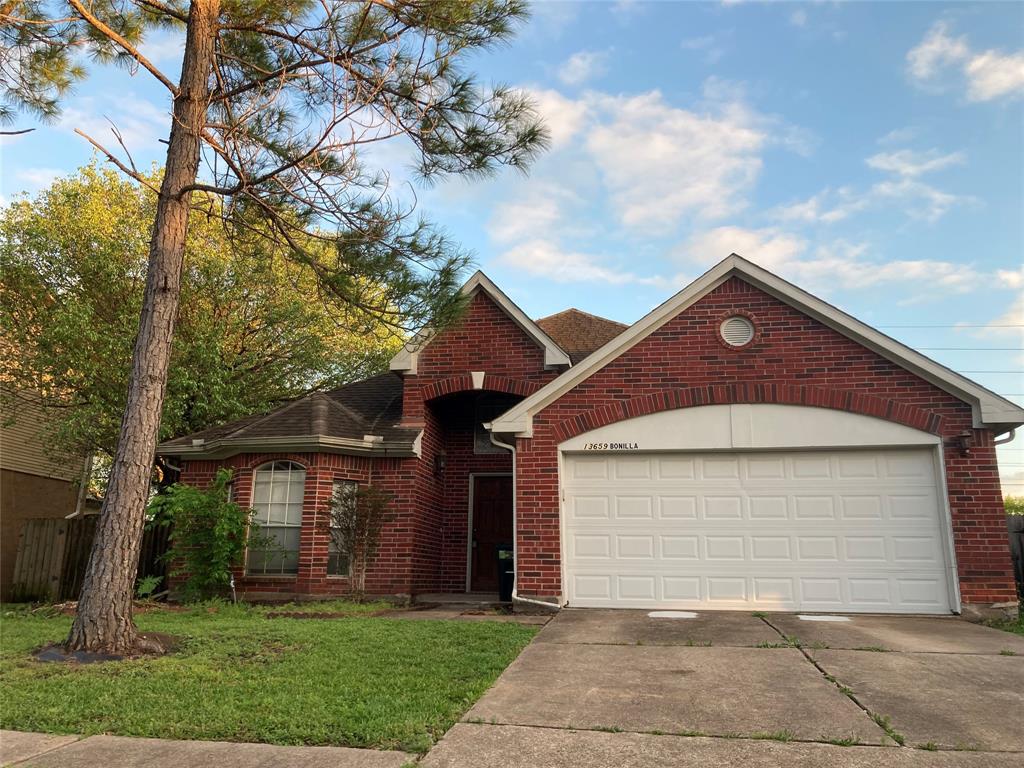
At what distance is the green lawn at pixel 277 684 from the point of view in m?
4.04

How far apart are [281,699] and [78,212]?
17773 millimetres

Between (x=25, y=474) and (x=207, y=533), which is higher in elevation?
(x=25, y=474)

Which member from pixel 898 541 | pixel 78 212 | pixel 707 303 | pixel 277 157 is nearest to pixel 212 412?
pixel 78 212

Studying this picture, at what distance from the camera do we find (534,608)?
9.58 metres

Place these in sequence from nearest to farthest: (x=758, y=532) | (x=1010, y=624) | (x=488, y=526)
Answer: (x=1010, y=624)
(x=758, y=532)
(x=488, y=526)

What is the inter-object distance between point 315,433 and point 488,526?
3907 mm

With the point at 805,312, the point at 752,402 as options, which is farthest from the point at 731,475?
the point at 805,312

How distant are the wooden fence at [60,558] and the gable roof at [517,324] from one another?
5.51 m

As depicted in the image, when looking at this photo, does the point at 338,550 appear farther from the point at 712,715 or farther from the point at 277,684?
the point at 712,715

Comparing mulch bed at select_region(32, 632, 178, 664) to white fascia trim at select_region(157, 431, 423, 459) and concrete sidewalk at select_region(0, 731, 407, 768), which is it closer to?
concrete sidewalk at select_region(0, 731, 407, 768)

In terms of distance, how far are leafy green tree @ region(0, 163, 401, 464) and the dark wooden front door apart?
3.53 m

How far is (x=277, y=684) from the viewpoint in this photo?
502 cm

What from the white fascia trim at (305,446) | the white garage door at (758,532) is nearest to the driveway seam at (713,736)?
the white garage door at (758,532)

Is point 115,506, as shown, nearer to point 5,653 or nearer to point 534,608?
point 5,653
